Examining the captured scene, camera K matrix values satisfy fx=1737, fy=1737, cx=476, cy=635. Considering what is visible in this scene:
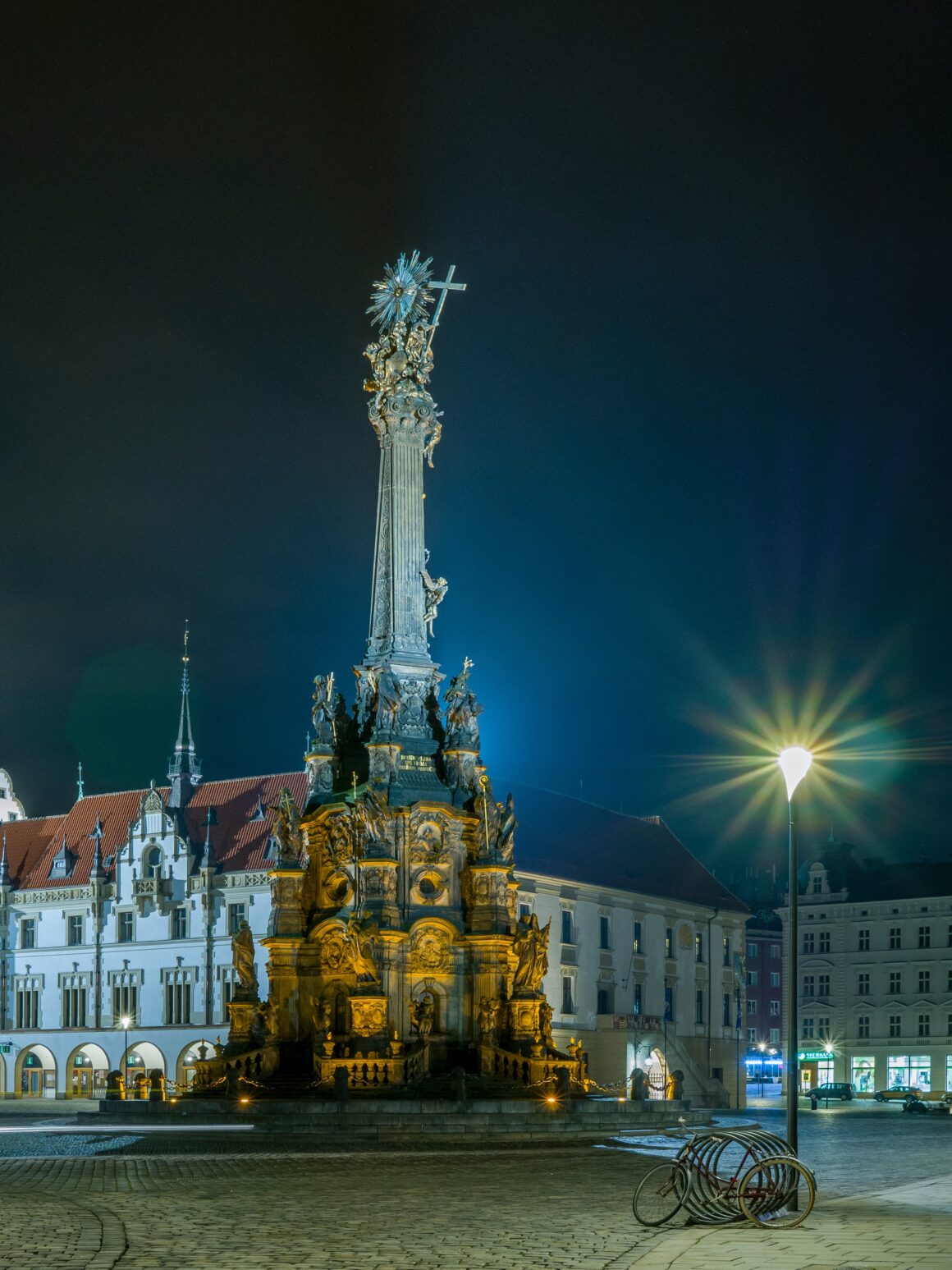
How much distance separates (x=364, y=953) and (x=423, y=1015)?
2.01 meters

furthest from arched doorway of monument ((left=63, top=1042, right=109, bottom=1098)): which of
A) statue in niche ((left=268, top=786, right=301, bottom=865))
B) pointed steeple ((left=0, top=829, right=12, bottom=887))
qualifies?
statue in niche ((left=268, top=786, right=301, bottom=865))

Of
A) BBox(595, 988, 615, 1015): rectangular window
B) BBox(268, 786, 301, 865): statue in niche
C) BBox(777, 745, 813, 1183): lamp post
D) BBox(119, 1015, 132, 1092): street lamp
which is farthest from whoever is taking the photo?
BBox(119, 1015, 132, 1092): street lamp

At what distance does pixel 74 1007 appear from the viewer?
76.4 m

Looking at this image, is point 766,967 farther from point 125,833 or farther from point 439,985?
point 439,985

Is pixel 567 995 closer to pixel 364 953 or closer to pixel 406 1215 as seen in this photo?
pixel 364 953

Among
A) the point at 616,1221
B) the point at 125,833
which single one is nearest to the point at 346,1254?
the point at 616,1221

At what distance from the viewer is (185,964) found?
72.9 metres

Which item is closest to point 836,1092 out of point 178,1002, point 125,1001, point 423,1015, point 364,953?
point 178,1002

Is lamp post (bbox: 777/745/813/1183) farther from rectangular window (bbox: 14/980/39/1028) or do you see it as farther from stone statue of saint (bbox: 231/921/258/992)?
Result: rectangular window (bbox: 14/980/39/1028)

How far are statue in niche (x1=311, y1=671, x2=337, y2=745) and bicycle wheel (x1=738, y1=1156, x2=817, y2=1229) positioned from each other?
26.5 meters

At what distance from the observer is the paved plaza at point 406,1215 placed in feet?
44.5

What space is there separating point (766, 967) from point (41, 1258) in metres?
95.4

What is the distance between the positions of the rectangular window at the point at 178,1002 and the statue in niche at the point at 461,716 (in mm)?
34903

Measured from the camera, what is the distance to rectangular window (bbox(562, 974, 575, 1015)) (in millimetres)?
67500
